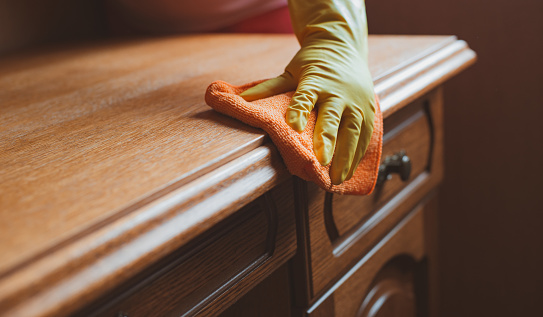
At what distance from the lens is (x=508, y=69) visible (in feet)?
3.03

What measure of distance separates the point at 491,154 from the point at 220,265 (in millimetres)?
759

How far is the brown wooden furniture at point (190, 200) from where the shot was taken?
0.27 m

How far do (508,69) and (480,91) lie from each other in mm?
62

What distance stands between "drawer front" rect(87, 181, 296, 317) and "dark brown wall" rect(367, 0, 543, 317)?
64 cm

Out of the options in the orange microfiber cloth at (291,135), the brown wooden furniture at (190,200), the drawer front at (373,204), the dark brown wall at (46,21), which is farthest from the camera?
the dark brown wall at (46,21)

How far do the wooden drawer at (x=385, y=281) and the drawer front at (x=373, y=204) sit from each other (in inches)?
0.5

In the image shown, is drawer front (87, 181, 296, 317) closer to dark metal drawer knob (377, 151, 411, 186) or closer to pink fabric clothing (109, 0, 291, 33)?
dark metal drawer knob (377, 151, 411, 186)

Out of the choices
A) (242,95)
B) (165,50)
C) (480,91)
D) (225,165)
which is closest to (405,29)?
(480,91)

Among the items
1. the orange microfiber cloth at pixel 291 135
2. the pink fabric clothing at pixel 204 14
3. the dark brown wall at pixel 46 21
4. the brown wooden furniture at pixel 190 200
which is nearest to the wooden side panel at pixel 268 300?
the brown wooden furniture at pixel 190 200

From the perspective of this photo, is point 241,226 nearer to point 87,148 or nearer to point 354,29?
point 87,148

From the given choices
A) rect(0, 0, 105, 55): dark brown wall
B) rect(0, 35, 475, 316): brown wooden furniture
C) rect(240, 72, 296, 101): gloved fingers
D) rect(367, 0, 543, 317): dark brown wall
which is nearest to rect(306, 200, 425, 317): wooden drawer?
rect(0, 35, 475, 316): brown wooden furniture

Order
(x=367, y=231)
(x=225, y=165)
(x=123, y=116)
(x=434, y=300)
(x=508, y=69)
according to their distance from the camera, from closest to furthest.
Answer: (x=225, y=165) < (x=123, y=116) < (x=367, y=231) < (x=434, y=300) < (x=508, y=69)

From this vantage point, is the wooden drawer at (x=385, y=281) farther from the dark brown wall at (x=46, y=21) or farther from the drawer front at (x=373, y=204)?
the dark brown wall at (x=46, y=21)

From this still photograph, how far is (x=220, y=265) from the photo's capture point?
0.39m
